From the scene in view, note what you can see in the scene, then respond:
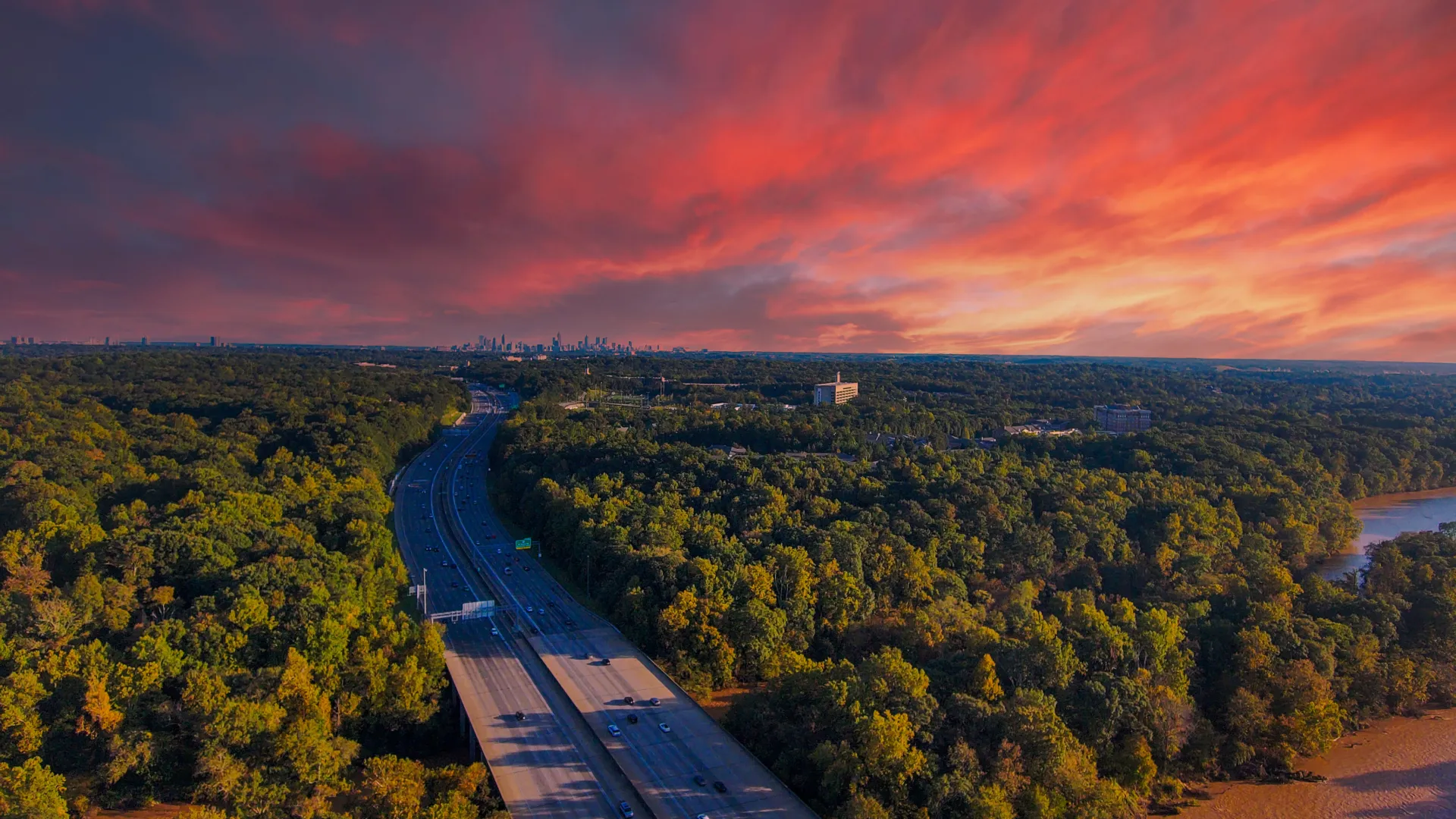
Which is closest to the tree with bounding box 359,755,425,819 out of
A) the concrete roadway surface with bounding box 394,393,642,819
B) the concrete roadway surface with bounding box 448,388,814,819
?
the concrete roadway surface with bounding box 394,393,642,819

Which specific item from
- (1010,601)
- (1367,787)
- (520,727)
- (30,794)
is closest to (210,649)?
(30,794)

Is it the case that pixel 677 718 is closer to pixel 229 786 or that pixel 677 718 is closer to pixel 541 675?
pixel 541 675

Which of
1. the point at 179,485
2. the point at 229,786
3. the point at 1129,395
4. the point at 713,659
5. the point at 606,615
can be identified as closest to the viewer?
the point at 229,786

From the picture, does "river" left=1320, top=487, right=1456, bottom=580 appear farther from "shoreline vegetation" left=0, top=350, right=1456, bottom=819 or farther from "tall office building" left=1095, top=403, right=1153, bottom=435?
"tall office building" left=1095, top=403, right=1153, bottom=435

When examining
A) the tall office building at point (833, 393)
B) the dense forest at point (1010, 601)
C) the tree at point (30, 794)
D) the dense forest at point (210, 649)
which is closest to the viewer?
the tree at point (30, 794)

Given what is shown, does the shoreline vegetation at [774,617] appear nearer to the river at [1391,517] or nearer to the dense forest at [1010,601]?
the dense forest at [1010,601]

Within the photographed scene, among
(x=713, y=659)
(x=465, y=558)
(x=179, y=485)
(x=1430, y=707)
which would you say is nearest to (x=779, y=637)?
(x=713, y=659)

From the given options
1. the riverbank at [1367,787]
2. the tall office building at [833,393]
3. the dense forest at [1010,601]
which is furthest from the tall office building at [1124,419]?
the riverbank at [1367,787]
